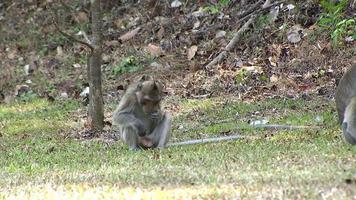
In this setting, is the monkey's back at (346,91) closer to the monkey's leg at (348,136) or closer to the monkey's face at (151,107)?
the monkey's leg at (348,136)

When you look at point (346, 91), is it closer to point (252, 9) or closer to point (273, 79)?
point (273, 79)

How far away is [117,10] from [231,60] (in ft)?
21.8

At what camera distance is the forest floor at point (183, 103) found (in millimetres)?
8398

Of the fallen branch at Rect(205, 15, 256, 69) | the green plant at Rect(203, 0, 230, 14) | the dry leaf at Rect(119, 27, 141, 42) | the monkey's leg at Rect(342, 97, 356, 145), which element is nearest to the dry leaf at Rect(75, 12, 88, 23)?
the dry leaf at Rect(119, 27, 141, 42)

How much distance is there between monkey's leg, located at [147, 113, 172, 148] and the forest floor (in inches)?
14.1

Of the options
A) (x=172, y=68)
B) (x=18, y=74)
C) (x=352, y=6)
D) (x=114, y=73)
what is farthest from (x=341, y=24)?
(x=18, y=74)

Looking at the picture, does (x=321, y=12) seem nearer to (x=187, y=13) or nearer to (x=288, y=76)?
(x=288, y=76)

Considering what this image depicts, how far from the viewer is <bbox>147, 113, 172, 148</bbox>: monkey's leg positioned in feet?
41.2

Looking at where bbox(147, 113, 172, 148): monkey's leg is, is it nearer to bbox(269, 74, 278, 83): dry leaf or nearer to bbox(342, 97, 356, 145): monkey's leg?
bbox(342, 97, 356, 145): monkey's leg

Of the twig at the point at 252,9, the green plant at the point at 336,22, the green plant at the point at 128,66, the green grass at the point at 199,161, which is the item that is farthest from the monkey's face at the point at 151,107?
the twig at the point at 252,9

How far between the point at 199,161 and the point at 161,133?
2.57m

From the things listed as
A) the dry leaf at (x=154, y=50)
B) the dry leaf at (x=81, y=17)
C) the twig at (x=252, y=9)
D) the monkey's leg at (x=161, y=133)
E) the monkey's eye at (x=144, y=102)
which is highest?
the monkey's eye at (x=144, y=102)

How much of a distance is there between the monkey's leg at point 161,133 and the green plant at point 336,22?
6448mm

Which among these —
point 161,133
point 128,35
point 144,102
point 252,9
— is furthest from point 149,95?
point 128,35
